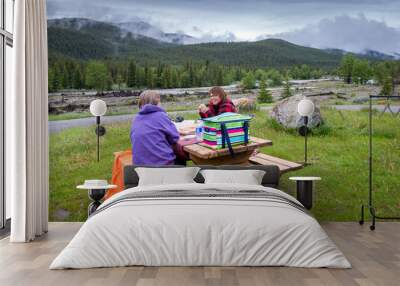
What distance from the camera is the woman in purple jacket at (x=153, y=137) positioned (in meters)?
6.71

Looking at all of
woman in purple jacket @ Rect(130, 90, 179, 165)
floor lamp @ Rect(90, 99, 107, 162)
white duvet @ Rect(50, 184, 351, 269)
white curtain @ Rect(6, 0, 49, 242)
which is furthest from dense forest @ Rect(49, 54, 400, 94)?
white duvet @ Rect(50, 184, 351, 269)

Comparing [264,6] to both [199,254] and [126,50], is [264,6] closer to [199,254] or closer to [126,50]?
[126,50]

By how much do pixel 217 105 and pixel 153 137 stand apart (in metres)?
1.03

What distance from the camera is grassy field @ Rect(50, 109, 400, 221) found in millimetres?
7176

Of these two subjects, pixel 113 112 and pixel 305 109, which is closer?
pixel 305 109

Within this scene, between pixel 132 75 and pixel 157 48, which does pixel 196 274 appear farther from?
pixel 157 48

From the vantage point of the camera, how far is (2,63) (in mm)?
6070

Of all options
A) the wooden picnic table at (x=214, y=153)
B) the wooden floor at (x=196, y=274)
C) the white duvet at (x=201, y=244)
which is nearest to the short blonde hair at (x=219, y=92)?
the wooden picnic table at (x=214, y=153)

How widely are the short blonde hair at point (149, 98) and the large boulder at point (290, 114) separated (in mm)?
1480

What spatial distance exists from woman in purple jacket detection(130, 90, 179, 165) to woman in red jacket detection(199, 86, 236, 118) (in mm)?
551

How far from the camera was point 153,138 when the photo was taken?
675cm

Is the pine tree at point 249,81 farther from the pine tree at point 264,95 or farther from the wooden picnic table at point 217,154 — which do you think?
the wooden picnic table at point 217,154

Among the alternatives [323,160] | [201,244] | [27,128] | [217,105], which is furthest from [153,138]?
[201,244]

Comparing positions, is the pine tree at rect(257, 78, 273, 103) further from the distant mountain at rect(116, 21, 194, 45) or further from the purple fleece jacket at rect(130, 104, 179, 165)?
the purple fleece jacket at rect(130, 104, 179, 165)
